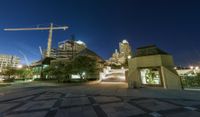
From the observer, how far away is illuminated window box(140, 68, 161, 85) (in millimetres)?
16138

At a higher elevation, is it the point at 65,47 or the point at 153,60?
the point at 65,47

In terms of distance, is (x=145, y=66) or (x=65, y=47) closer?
(x=145, y=66)

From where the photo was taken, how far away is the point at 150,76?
662 inches

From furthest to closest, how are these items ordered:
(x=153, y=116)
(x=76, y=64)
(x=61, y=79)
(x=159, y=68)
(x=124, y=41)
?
(x=124, y=41), (x=61, y=79), (x=76, y=64), (x=159, y=68), (x=153, y=116)

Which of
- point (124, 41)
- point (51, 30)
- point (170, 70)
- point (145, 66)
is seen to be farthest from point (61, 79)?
point (124, 41)

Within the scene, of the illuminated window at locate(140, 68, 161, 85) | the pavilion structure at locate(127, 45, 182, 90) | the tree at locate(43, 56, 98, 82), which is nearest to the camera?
the pavilion structure at locate(127, 45, 182, 90)

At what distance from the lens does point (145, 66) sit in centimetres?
1705

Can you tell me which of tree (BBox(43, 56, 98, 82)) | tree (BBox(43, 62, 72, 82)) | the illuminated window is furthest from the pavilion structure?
tree (BBox(43, 62, 72, 82))

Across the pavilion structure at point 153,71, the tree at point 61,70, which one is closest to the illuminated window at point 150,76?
the pavilion structure at point 153,71

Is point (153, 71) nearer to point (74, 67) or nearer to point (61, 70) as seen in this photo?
point (74, 67)

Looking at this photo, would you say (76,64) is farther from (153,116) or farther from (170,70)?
(153,116)

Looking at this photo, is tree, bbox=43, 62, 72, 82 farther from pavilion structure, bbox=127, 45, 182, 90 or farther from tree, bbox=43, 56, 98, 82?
pavilion structure, bbox=127, 45, 182, 90

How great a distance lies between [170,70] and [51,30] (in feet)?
266

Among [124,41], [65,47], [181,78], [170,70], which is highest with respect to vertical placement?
[124,41]
